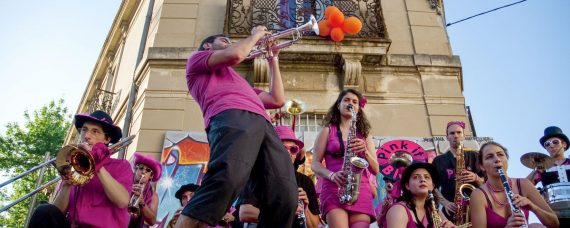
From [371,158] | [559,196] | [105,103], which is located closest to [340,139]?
[371,158]

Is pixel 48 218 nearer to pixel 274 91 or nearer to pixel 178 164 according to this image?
pixel 274 91

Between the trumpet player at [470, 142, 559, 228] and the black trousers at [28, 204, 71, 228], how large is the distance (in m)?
3.34

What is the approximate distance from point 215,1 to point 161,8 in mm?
1353

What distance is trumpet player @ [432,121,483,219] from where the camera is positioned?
16.1 feet

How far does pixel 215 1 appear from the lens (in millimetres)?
11242

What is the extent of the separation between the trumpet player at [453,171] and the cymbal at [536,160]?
51 centimetres

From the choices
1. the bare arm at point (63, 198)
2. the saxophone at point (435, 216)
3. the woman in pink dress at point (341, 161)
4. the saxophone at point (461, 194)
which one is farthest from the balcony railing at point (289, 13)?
the bare arm at point (63, 198)

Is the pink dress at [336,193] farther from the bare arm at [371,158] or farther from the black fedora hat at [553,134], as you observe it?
the black fedora hat at [553,134]

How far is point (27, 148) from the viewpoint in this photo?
2055 cm

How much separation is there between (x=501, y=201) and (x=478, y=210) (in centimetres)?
23

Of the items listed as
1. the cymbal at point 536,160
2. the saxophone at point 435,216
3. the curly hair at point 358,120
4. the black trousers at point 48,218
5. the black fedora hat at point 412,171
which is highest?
the curly hair at point 358,120

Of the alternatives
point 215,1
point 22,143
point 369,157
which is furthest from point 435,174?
point 22,143

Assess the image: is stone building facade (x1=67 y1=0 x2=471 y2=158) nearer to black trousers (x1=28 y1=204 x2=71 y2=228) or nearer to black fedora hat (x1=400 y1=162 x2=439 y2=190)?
black fedora hat (x1=400 y1=162 x2=439 y2=190)

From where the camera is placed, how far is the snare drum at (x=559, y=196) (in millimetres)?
4133
